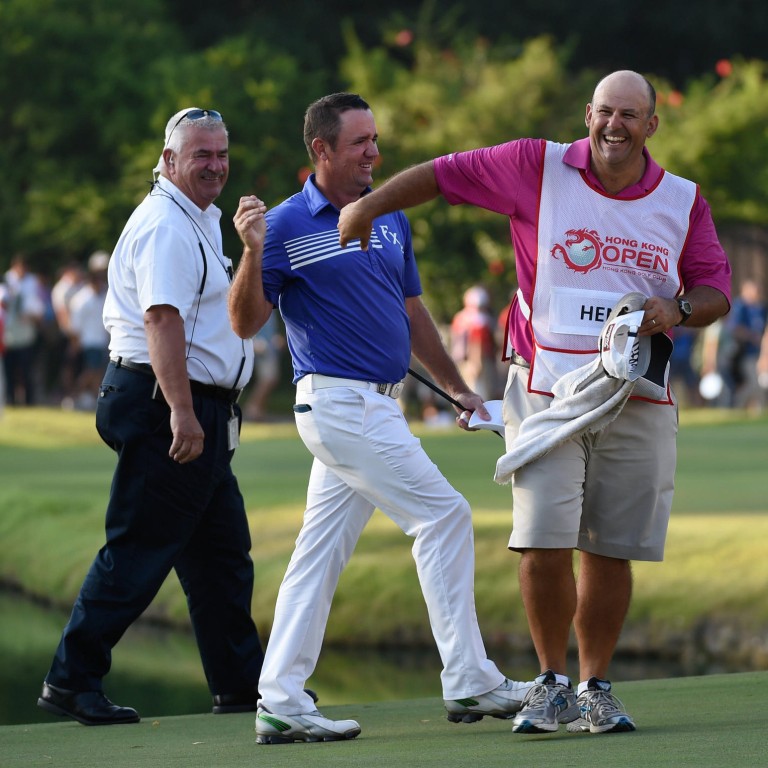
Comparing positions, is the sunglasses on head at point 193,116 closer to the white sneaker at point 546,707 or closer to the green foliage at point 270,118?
the white sneaker at point 546,707

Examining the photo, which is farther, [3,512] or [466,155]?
[3,512]

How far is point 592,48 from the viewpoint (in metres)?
47.7

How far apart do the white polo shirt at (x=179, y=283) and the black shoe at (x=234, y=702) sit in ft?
3.90

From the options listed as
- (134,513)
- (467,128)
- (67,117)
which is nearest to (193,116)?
(134,513)

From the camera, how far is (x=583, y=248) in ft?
17.5

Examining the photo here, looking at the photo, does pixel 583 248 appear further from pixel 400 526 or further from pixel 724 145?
pixel 724 145

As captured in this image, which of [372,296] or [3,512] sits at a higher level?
[372,296]

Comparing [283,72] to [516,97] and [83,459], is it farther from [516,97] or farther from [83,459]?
[83,459]

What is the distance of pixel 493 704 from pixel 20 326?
60.3 feet

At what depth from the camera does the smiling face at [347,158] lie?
5699 mm

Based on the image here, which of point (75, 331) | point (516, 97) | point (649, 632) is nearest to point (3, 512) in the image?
point (649, 632)

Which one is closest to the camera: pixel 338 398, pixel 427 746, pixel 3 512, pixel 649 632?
pixel 427 746

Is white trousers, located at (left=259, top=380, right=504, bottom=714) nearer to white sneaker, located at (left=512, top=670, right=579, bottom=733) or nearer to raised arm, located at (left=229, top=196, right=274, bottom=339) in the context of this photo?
white sneaker, located at (left=512, top=670, right=579, bottom=733)

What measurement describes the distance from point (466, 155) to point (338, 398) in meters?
0.84
